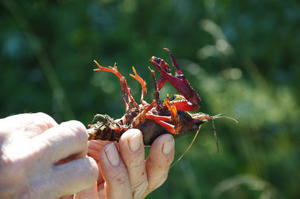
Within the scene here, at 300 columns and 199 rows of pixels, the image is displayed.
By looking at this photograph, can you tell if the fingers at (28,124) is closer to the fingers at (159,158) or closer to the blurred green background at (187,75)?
the fingers at (159,158)

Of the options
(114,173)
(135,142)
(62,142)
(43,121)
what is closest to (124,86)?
(135,142)

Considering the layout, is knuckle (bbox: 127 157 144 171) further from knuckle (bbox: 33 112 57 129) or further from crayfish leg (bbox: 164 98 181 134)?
knuckle (bbox: 33 112 57 129)

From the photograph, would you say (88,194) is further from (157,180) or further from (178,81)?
(178,81)

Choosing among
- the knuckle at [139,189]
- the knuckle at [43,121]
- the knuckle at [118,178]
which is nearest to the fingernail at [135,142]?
the knuckle at [118,178]

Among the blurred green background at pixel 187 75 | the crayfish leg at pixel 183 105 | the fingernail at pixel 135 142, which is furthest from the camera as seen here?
the blurred green background at pixel 187 75

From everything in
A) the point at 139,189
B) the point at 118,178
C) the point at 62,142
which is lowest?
the point at 139,189

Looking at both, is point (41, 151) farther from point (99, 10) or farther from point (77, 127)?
point (99, 10)

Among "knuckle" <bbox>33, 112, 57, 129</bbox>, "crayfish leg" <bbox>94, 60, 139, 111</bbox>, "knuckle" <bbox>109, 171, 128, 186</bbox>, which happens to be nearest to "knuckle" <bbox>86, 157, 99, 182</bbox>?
"knuckle" <bbox>33, 112, 57, 129</bbox>
